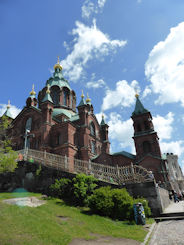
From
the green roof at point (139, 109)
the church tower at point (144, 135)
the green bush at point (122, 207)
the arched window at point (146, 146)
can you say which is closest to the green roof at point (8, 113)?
the church tower at point (144, 135)

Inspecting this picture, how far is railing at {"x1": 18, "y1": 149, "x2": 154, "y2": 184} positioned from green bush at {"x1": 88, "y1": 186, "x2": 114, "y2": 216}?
9.63 ft

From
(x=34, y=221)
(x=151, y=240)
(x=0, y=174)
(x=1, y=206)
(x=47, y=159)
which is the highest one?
(x=47, y=159)

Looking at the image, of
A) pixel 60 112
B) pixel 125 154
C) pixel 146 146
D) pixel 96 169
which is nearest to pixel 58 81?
pixel 60 112

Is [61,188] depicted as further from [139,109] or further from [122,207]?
[139,109]

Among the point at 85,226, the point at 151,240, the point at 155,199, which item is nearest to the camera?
the point at 151,240

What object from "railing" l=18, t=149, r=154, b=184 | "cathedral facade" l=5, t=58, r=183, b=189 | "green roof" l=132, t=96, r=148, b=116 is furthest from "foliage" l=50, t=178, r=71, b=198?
"green roof" l=132, t=96, r=148, b=116

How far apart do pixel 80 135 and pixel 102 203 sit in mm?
22449

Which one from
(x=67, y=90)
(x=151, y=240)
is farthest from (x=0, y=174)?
(x=67, y=90)

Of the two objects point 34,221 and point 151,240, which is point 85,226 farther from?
point 151,240

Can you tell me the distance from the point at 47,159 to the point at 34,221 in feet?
28.3

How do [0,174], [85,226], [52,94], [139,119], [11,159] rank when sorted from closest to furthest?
1. [85,226]
2. [11,159]
3. [0,174]
4. [139,119]
5. [52,94]

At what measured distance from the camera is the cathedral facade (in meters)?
28.4

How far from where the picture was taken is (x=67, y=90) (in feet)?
147

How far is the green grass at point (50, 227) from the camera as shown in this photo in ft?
17.6
